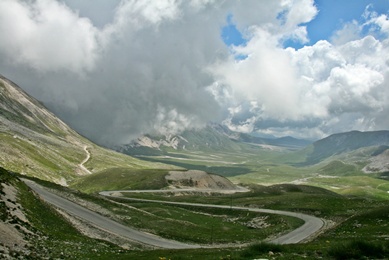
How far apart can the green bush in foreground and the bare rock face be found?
497ft

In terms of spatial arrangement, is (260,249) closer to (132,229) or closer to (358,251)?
(358,251)

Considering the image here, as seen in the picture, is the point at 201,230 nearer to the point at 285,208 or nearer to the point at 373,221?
the point at 373,221

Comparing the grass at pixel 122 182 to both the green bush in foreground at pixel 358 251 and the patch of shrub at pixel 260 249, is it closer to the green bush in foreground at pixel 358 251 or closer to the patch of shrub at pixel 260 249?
the patch of shrub at pixel 260 249

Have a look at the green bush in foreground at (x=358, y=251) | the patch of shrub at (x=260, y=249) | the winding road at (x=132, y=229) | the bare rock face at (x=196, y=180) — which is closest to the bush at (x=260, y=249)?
the patch of shrub at (x=260, y=249)

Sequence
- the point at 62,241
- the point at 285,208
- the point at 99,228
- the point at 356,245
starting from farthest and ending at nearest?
the point at 285,208 < the point at 99,228 < the point at 62,241 < the point at 356,245

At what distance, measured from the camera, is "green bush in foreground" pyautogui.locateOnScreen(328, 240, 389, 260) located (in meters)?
24.5

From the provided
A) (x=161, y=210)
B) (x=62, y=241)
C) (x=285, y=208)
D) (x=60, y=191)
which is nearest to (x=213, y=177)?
(x=285, y=208)

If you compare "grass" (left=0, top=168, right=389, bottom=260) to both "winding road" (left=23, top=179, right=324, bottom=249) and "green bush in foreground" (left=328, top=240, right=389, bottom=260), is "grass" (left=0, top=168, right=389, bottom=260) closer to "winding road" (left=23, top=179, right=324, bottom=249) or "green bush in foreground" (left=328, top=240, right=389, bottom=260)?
"green bush in foreground" (left=328, top=240, right=389, bottom=260)

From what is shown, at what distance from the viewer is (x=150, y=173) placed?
632 ft

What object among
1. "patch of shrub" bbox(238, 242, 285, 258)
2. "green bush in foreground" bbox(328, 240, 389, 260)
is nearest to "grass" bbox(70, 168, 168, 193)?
"patch of shrub" bbox(238, 242, 285, 258)

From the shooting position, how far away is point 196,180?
181250mm

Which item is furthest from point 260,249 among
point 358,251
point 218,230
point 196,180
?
point 196,180

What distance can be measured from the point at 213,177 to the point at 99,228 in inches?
5614

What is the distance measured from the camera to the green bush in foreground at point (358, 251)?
2449cm
